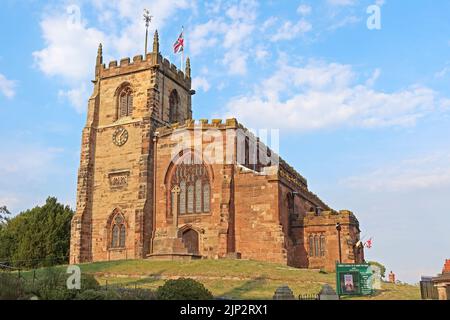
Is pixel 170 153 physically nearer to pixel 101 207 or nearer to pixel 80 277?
pixel 101 207

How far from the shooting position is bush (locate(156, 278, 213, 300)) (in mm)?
15578

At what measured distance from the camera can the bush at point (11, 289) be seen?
45.1 feet

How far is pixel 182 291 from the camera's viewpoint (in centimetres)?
1578

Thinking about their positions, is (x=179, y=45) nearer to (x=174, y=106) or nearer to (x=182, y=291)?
(x=174, y=106)

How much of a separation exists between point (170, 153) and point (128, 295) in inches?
922

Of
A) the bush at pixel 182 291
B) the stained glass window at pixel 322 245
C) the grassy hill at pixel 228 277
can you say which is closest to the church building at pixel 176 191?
the stained glass window at pixel 322 245

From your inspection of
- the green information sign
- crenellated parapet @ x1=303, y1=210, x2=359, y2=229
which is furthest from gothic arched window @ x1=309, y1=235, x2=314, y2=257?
the green information sign

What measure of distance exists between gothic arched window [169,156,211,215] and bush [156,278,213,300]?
20.6 meters

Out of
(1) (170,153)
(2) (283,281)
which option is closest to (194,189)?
(1) (170,153)

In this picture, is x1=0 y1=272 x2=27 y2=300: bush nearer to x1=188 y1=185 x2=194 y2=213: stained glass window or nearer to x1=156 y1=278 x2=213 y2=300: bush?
x1=156 y1=278 x2=213 y2=300: bush

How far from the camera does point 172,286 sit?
16156mm

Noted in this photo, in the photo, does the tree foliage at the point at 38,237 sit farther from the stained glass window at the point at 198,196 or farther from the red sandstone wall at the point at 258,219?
the red sandstone wall at the point at 258,219

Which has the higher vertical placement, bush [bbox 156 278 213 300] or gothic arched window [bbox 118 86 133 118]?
gothic arched window [bbox 118 86 133 118]

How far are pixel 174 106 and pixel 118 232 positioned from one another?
1235 centimetres
